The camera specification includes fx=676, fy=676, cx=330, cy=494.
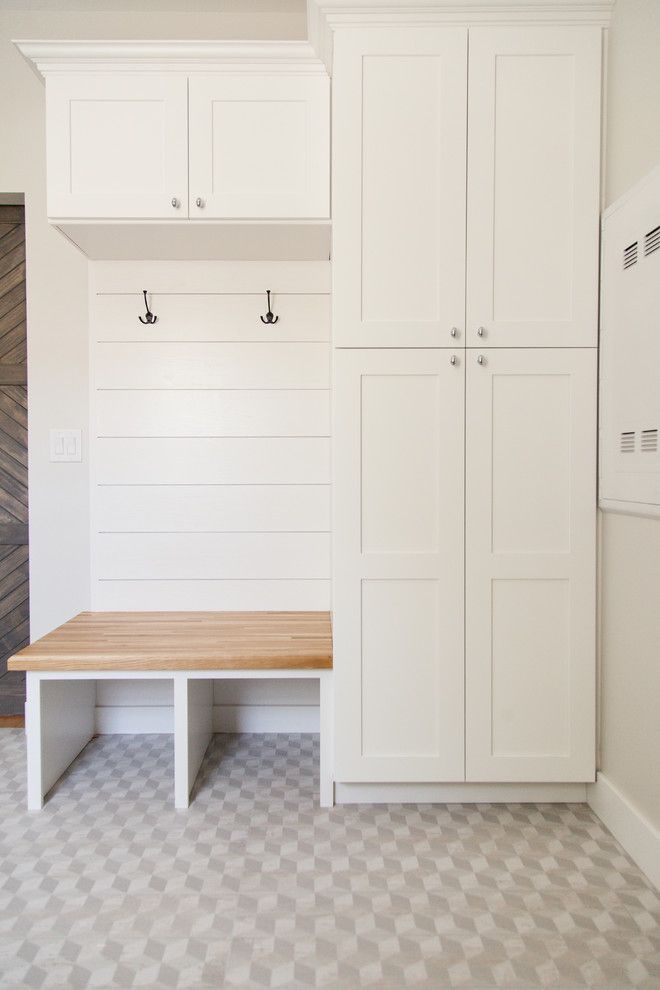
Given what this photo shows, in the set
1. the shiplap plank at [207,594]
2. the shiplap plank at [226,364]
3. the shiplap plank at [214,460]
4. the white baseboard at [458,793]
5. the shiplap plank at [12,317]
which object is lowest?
the white baseboard at [458,793]

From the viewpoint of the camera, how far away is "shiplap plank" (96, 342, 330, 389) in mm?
2572

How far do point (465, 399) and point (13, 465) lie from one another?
1.89 metres

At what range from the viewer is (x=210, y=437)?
8.49ft

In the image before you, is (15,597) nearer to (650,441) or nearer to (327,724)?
(327,724)

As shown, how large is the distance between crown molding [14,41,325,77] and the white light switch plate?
1.20m

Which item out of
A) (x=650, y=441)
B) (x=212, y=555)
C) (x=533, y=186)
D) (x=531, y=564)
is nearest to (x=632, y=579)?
(x=531, y=564)

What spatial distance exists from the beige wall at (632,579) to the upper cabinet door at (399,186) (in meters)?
0.45

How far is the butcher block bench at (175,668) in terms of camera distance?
204 cm

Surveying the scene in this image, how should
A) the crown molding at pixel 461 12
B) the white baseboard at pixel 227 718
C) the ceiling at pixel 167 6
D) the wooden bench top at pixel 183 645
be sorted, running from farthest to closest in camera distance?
1. the white baseboard at pixel 227 718
2. the ceiling at pixel 167 6
3. the wooden bench top at pixel 183 645
4. the crown molding at pixel 461 12

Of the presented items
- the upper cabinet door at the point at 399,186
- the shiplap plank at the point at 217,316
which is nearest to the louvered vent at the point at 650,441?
the upper cabinet door at the point at 399,186

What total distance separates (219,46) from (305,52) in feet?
0.86

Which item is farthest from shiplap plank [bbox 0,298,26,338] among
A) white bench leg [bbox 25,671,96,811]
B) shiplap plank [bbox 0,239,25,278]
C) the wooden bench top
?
white bench leg [bbox 25,671,96,811]

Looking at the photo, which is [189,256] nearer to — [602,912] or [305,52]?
[305,52]

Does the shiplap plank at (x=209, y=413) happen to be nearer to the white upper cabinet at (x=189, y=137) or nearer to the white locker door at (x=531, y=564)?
the white upper cabinet at (x=189, y=137)
